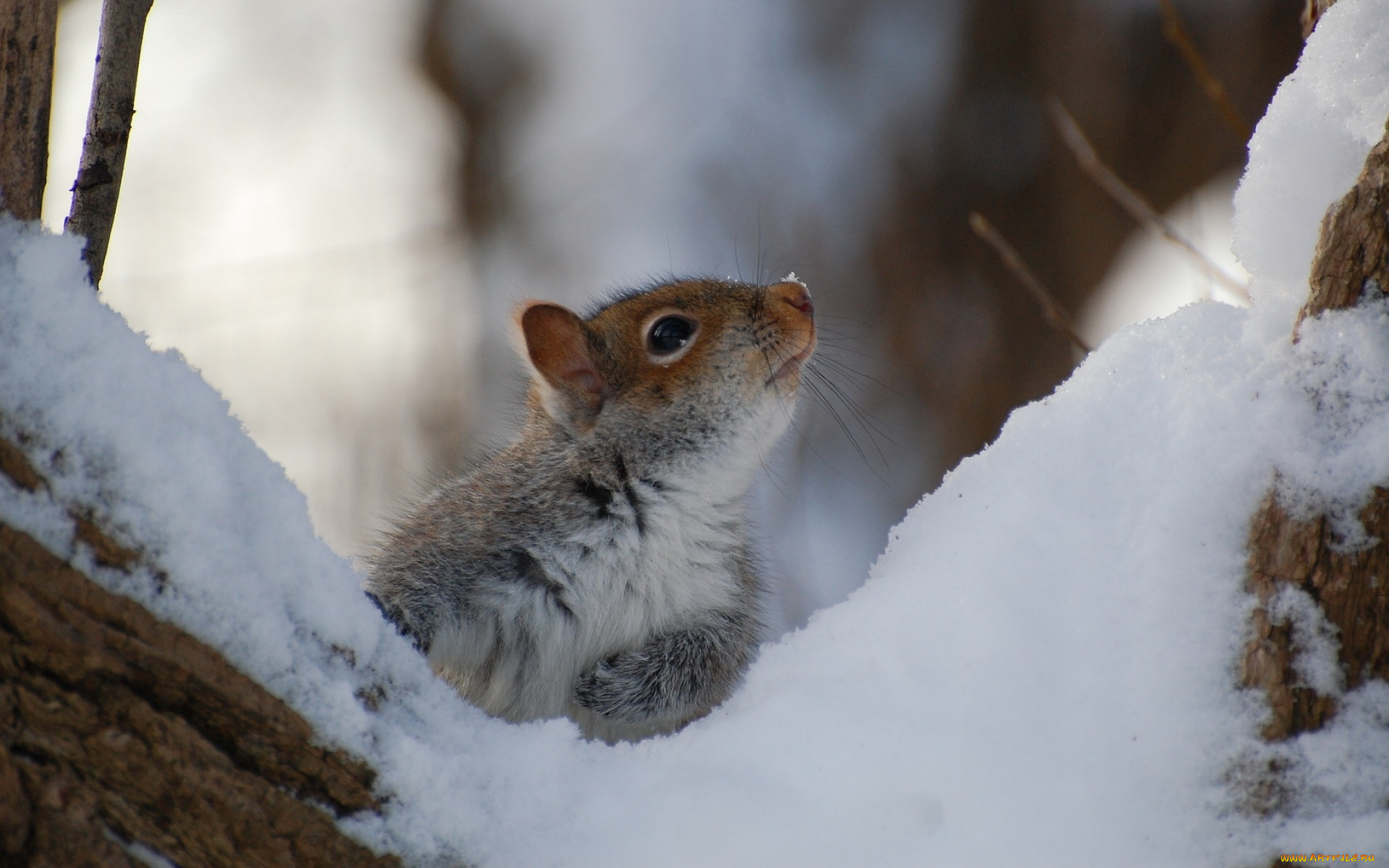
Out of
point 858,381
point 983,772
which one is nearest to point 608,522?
point 983,772

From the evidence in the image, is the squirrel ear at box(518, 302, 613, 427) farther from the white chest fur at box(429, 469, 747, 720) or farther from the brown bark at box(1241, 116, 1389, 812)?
the brown bark at box(1241, 116, 1389, 812)

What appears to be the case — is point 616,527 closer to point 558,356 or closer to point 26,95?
point 558,356

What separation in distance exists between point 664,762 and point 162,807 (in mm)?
706

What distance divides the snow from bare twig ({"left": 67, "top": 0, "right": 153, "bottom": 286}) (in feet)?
1.83

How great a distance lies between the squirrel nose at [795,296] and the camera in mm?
3178

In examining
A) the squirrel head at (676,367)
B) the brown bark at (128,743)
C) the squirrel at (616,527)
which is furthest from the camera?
the squirrel head at (676,367)

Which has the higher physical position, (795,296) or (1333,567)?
(795,296)

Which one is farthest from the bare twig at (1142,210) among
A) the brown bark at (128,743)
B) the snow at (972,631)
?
the brown bark at (128,743)

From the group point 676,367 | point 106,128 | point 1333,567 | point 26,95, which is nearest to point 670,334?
point 676,367

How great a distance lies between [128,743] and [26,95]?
0.97 metres

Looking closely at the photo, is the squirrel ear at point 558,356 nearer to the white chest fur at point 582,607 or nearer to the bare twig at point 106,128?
the white chest fur at point 582,607

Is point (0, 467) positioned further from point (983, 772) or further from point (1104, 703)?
point (1104, 703)

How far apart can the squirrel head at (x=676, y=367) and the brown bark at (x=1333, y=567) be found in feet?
5.23

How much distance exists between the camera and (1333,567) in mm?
1493
